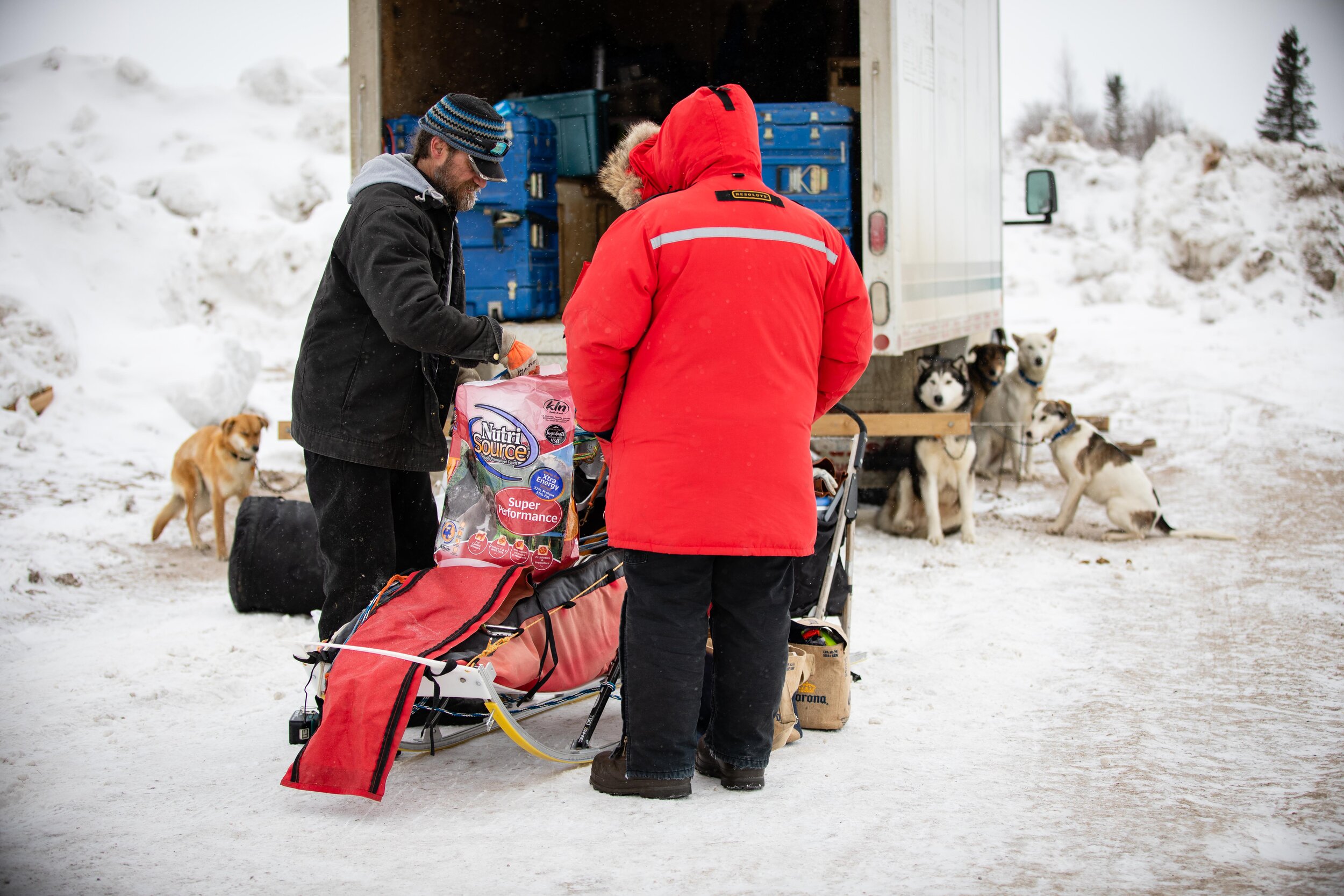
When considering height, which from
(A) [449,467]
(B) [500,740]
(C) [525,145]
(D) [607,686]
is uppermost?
(C) [525,145]

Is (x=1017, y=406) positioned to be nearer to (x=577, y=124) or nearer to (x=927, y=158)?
(x=927, y=158)

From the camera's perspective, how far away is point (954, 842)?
219 cm

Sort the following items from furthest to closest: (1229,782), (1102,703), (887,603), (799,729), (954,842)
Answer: (887,603), (1102,703), (799,729), (1229,782), (954,842)

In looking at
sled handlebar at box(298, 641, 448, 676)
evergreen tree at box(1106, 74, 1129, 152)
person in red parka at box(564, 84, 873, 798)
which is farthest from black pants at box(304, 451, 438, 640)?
evergreen tree at box(1106, 74, 1129, 152)

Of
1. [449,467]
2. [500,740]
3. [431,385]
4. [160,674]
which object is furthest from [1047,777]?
[160,674]

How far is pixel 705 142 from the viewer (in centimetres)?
246

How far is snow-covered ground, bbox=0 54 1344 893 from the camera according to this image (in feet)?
6.93

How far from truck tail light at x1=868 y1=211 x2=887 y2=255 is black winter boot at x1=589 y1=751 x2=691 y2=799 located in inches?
123

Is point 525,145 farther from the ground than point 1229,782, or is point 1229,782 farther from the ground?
point 525,145

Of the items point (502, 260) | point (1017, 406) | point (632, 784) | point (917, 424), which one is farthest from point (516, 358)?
point (1017, 406)

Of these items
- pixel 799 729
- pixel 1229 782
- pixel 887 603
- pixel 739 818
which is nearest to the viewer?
pixel 739 818

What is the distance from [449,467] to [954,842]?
1565 millimetres

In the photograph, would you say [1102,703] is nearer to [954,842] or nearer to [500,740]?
[954,842]

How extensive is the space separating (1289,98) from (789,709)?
77.6 feet
